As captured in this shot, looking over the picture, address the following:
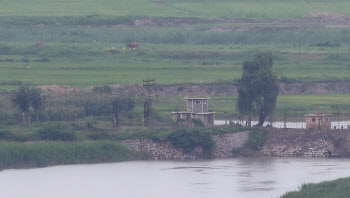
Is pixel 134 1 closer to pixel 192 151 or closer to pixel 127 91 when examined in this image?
pixel 127 91

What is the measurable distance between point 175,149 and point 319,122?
8932mm

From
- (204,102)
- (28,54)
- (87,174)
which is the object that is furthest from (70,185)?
(28,54)

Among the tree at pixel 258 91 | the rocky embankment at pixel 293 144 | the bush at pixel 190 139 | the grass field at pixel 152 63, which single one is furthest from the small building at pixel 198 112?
the grass field at pixel 152 63

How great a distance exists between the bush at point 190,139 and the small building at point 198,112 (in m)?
4.97

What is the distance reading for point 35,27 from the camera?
4434 inches

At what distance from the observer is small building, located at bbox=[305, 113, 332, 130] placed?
2275 inches

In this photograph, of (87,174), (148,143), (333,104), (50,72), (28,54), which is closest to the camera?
(87,174)

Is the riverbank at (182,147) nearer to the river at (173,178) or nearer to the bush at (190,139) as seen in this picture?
the bush at (190,139)

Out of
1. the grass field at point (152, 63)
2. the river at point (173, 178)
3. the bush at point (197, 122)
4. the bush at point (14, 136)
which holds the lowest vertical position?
the river at point (173, 178)

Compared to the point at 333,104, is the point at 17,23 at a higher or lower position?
higher

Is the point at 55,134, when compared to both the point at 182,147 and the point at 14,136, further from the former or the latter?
the point at 182,147

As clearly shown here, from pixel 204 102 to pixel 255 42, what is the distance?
48.1m

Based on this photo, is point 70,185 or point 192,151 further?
point 192,151

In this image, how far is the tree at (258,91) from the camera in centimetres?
5866
